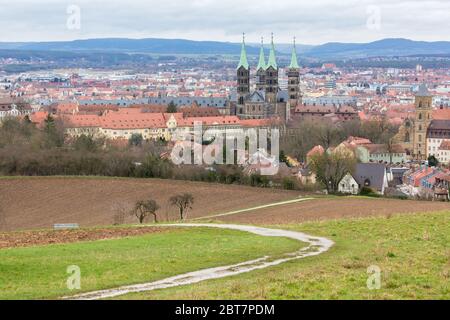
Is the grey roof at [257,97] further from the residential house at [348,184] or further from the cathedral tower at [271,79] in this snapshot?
the residential house at [348,184]

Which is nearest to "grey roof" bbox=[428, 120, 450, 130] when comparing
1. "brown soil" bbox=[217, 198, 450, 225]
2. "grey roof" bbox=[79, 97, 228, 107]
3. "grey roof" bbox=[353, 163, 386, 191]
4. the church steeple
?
"grey roof" bbox=[353, 163, 386, 191]

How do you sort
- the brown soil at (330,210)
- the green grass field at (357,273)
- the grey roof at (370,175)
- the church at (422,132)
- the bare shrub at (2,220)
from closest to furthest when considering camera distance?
the green grass field at (357,273), the brown soil at (330,210), the bare shrub at (2,220), the grey roof at (370,175), the church at (422,132)

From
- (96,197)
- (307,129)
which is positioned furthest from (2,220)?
(307,129)

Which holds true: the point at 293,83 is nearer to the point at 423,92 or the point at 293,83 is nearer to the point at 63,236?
the point at 423,92

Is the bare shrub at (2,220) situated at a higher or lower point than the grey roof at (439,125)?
higher

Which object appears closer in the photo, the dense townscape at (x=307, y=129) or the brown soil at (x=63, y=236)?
the brown soil at (x=63, y=236)

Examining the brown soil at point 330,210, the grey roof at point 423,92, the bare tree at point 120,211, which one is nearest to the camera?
the brown soil at point 330,210

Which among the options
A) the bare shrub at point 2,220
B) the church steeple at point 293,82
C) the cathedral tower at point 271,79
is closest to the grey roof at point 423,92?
the cathedral tower at point 271,79
